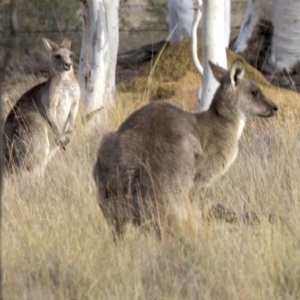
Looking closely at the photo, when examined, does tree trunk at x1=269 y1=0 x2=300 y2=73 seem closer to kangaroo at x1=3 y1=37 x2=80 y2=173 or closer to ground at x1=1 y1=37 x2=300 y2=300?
kangaroo at x1=3 y1=37 x2=80 y2=173

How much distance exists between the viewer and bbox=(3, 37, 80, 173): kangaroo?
26.2ft

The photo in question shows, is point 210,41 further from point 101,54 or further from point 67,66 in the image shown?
point 67,66

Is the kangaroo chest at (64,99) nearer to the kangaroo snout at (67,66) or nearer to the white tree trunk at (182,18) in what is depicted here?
the kangaroo snout at (67,66)

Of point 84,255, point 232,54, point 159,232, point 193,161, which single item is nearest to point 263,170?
point 193,161

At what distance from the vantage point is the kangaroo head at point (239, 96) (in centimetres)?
592

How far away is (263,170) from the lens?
660cm

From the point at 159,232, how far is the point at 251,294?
1023 millimetres

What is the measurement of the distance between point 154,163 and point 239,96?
120 cm

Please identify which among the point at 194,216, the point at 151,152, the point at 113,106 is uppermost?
the point at 151,152

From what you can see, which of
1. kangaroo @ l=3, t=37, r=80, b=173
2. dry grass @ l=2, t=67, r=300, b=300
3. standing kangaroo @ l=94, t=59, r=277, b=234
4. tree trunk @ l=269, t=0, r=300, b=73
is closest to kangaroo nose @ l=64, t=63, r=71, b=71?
kangaroo @ l=3, t=37, r=80, b=173

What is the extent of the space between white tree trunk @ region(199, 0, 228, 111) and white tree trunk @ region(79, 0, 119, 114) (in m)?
1.24

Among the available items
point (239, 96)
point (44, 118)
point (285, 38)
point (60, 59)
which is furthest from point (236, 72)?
point (285, 38)

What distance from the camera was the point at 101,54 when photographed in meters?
9.02

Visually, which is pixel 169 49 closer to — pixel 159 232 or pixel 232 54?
pixel 232 54
